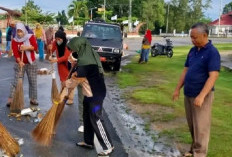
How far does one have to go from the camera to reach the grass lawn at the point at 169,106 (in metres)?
6.34

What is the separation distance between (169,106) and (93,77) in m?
4.04

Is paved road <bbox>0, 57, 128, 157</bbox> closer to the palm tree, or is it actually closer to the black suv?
the black suv

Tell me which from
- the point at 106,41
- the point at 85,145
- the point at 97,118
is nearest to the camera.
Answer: the point at 97,118

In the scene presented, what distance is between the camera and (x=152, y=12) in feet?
270

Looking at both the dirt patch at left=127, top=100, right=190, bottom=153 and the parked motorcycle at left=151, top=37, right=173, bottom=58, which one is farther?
the parked motorcycle at left=151, top=37, right=173, bottom=58

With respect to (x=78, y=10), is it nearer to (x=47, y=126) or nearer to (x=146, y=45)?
(x=146, y=45)

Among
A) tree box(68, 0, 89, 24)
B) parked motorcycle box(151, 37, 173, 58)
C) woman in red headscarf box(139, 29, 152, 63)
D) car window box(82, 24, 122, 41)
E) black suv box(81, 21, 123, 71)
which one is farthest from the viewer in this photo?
tree box(68, 0, 89, 24)

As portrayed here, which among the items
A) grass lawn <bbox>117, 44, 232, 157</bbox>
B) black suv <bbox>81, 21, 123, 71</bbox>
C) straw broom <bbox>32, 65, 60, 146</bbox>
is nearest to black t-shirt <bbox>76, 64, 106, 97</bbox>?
Result: straw broom <bbox>32, 65, 60, 146</bbox>

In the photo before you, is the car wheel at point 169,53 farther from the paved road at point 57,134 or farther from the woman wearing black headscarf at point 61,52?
the woman wearing black headscarf at point 61,52

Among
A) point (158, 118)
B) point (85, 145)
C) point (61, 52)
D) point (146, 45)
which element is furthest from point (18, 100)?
point (146, 45)

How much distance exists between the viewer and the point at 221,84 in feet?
40.8

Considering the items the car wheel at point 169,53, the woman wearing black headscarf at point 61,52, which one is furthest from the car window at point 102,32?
the woman wearing black headscarf at point 61,52

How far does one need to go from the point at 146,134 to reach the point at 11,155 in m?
2.44

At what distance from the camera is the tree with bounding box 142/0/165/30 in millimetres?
82312
